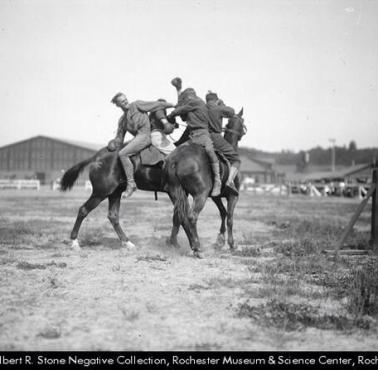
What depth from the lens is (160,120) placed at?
888cm

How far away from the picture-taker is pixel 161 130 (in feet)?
29.2

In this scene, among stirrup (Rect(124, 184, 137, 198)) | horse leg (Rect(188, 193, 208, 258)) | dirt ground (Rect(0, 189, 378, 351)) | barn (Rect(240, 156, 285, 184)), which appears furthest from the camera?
barn (Rect(240, 156, 285, 184))

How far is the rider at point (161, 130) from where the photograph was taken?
8586 millimetres

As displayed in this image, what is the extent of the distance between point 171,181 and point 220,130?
1593 millimetres

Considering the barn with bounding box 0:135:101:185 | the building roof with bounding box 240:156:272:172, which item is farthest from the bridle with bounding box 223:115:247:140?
the building roof with bounding box 240:156:272:172

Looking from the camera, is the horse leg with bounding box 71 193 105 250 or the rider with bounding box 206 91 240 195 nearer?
the rider with bounding box 206 91 240 195

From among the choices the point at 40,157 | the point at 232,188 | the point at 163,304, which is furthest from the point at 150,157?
the point at 40,157

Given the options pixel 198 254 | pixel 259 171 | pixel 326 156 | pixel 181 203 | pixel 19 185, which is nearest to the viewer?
pixel 198 254

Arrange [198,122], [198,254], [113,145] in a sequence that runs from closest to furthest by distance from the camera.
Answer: [198,254], [198,122], [113,145]

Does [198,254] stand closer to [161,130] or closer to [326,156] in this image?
[161,130]

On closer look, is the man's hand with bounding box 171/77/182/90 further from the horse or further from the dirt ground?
the dirt ground

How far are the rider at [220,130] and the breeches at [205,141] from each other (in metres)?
0.35

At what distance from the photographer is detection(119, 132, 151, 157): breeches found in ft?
27.6

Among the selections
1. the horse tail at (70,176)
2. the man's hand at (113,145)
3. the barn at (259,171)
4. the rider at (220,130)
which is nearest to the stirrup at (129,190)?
→ the man's hand at (113,145)
